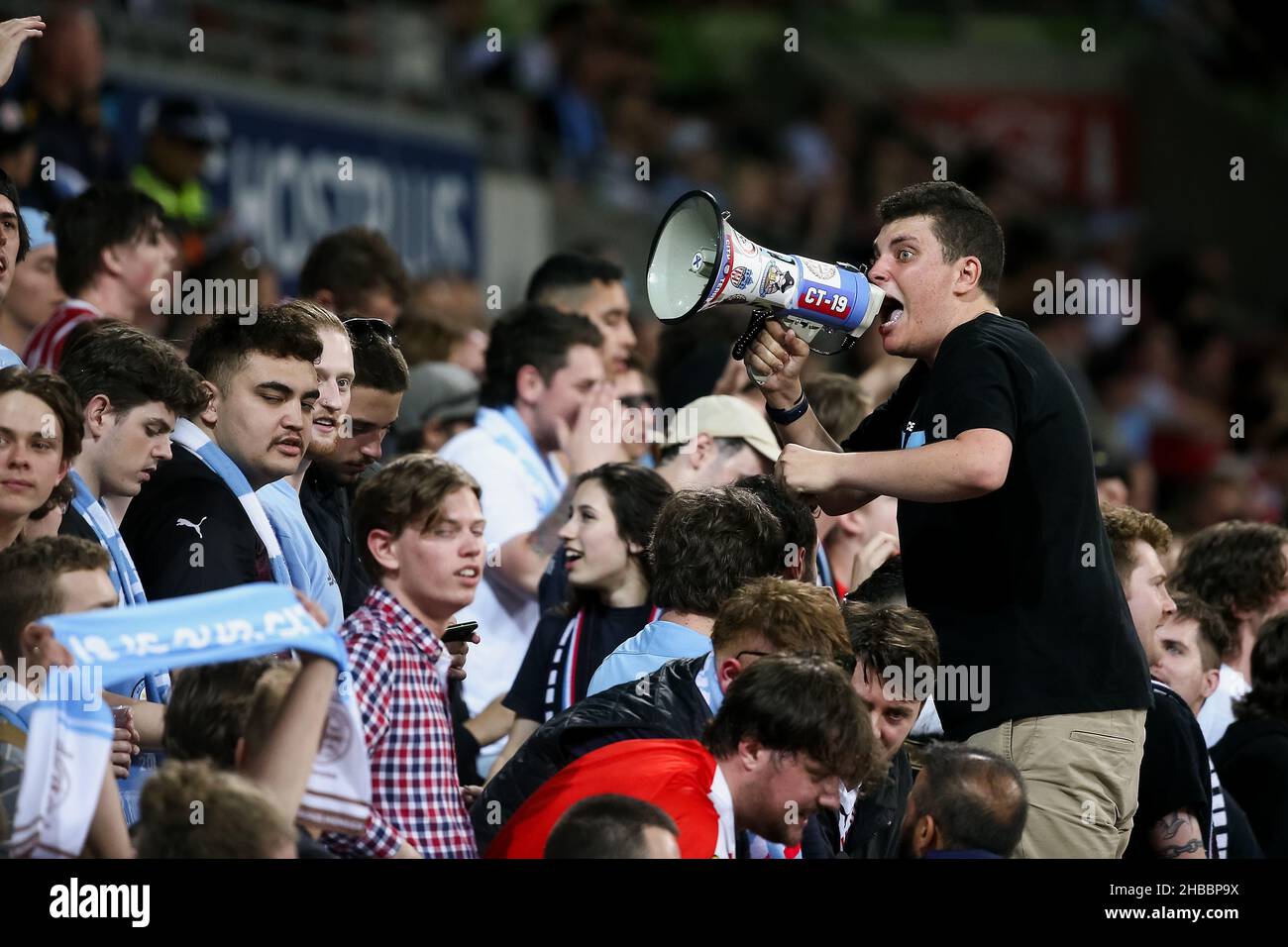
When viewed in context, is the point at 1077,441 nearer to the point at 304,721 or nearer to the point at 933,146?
the point at 304,721

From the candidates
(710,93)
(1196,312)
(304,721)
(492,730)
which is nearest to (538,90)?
(710,93)

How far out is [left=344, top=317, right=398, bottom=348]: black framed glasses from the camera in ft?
17.7

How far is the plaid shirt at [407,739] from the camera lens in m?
3.95

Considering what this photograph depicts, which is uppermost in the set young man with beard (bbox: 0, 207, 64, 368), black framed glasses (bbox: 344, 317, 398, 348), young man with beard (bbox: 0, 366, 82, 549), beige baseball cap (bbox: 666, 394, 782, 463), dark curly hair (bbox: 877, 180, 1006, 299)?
young man with beard (bbox: 0, 207, 64, 368)

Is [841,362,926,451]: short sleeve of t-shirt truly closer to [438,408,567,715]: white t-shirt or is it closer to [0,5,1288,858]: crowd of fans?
[0,5,1288,858]: crowd of fans

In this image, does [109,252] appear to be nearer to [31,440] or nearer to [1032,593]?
[31,440]

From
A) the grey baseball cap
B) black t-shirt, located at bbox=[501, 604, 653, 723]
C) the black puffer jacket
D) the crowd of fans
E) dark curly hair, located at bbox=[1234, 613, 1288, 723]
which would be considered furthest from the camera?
the grey baseball cap

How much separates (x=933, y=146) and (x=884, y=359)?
911 cm

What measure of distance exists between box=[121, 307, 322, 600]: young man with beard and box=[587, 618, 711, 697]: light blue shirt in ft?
2.75

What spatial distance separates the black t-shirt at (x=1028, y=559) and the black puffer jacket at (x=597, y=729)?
2.00 ft

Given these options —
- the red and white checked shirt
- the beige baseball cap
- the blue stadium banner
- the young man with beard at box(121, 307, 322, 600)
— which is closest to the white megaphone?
the young man with beard at box(121, 307, 322, 600)

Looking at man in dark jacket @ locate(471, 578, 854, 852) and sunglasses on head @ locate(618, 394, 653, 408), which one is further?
sunglasses on head @ locate(618, 394, 653, 408)
